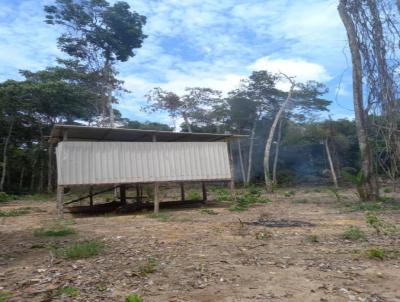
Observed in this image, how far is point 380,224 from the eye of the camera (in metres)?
8.23

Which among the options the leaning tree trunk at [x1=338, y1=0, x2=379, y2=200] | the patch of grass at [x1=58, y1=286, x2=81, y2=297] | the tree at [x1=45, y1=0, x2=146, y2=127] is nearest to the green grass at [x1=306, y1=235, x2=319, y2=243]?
the patch of grass at [x1=58, y1=286, x2=81, y2=297]

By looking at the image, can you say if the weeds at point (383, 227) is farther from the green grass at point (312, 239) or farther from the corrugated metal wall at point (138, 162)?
the corrugated metal wall at point (138, 162)

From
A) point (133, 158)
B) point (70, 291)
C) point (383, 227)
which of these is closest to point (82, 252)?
point (70, 291)

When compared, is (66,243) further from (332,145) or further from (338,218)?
(332,145)

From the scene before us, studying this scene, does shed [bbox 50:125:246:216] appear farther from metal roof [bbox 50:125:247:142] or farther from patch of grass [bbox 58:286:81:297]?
patch of grass [bbox 58:286:81:297]

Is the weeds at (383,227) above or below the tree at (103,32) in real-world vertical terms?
below

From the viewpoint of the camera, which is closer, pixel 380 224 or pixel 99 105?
pixel 380 224

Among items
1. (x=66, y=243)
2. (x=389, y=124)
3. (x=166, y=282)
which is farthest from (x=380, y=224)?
(x=66, y=243)

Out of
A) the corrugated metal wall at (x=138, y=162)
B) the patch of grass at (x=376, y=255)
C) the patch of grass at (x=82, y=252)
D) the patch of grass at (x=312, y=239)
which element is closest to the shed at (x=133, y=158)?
the corrugated metal wall at (x=138, y=162)

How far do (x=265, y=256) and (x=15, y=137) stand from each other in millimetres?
30406

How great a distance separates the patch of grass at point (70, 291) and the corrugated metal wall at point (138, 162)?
7.85 m

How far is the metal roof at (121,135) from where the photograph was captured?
1217cm

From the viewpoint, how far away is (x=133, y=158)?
1296 centimetres

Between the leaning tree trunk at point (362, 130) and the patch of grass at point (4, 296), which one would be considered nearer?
the patch of grass at point (4, 296)
